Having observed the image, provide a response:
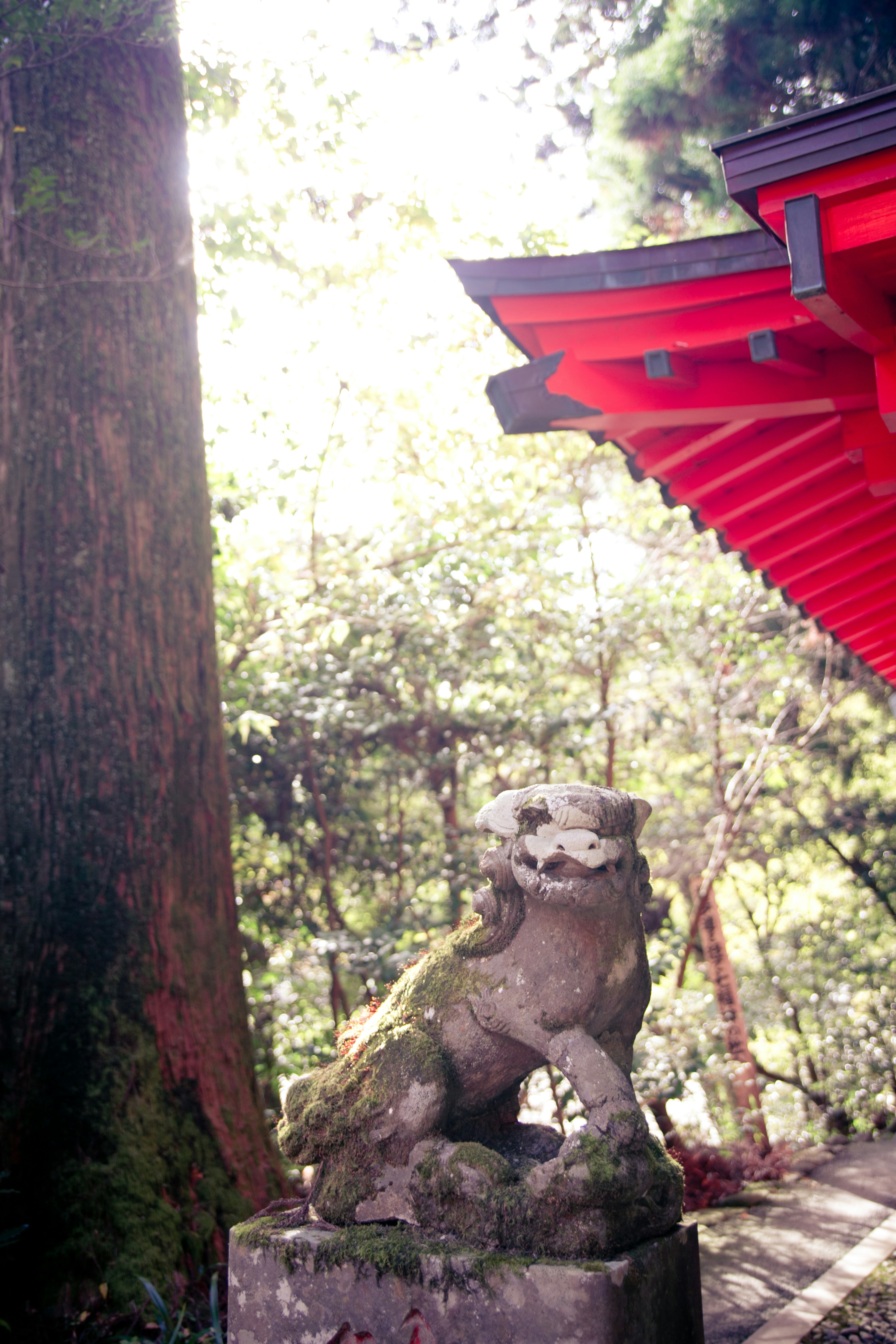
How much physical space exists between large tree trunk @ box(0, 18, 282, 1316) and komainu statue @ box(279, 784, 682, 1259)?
1217 mm

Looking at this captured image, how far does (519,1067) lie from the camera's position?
220 centimetres

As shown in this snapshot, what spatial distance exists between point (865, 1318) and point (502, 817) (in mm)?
2369

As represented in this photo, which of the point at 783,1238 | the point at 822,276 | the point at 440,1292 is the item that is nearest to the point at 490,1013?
the point at 440,1292

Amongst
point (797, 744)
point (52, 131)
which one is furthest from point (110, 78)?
point (797, 744)

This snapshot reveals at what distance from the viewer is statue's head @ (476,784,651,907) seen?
200cm

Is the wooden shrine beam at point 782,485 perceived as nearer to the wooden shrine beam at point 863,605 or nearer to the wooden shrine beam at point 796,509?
the wooden shrine beam at point 796,509

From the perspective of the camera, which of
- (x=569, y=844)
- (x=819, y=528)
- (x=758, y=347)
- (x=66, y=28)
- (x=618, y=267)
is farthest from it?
(x=66, y=28)

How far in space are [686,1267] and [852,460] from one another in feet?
7.15

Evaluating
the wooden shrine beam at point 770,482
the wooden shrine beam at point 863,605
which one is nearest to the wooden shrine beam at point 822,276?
the wooden shrine beam at point 770,482

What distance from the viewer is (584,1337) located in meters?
1.77

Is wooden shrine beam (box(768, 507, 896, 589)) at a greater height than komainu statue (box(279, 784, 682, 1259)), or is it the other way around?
wooden shrine beam (box(768, 507, 896, 589))

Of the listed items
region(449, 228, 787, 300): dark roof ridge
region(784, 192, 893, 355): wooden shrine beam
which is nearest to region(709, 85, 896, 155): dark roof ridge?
region(784, 192, 893, 355): wooden shrine beam

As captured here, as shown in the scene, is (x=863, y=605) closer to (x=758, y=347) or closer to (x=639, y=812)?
(x=758, y=347)

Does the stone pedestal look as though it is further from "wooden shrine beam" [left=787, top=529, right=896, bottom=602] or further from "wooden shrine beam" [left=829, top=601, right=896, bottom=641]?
"wooden shrine beam" [left=829, top=601, right=896, bottom=641]
